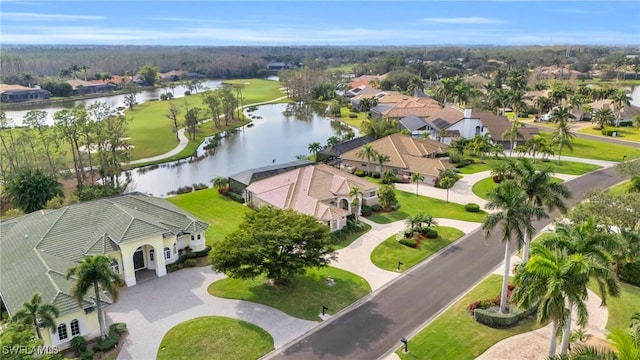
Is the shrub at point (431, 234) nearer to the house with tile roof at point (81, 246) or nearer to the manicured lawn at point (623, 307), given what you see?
the manicured lawn at point (623, 307)

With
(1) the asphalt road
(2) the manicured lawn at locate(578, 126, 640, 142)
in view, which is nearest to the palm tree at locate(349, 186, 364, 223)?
(1) the asphalt road

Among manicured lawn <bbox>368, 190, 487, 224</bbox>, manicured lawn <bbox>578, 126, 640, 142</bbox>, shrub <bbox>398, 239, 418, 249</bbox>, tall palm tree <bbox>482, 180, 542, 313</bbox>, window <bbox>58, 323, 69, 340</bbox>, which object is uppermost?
tall palm tree <bbox>482, 180, 542, 313</bbox>

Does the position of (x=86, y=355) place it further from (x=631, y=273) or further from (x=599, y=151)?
(x=599, y=151)

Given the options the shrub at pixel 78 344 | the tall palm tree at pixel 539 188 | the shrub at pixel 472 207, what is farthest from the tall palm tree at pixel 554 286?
the shrub at pixel 472 207

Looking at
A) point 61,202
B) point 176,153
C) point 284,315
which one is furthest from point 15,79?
point 284,315

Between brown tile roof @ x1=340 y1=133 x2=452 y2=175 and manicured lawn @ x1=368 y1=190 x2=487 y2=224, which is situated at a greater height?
brown tile roof @ x1=340 y1=133 x2=452 y2=175

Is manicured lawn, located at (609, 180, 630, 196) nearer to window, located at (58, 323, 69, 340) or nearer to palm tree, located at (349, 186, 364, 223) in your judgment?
palm tree, located at (349, 186, 364, 223)
